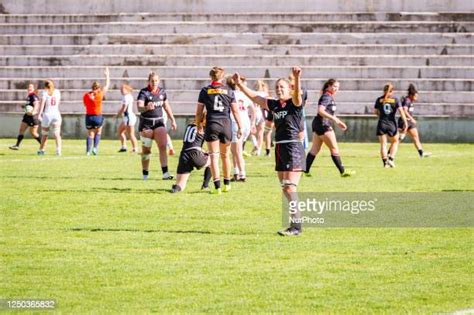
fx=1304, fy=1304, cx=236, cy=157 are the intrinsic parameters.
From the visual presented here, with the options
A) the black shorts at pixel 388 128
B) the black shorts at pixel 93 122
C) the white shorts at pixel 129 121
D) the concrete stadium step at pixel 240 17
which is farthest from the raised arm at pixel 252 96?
the concrete stadium step at pixel 240 17

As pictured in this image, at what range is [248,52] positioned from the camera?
4588cm

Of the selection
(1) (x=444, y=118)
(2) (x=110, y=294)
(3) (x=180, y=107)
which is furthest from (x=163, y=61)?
(2) (x=110, y=294)

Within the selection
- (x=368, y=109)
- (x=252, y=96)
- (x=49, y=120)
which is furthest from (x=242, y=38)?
(x=252, y=96)

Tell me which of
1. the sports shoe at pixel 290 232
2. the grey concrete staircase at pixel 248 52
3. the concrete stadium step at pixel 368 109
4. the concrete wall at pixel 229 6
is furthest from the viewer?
the concrete wall at pixel 229 6

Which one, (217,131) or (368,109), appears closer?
(217,131)

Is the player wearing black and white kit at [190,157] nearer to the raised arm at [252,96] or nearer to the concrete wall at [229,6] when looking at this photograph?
→ the raised arm at [252,96]

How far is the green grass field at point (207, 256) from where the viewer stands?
33.6 feet

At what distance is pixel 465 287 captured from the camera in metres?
10.9

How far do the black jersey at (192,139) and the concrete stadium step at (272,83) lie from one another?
22583mm

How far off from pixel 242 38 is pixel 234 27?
34.5 inches

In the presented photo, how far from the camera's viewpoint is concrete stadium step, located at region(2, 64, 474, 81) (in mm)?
43594

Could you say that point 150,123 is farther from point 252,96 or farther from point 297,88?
point 297,88

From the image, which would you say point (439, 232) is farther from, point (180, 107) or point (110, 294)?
point (180, 107)

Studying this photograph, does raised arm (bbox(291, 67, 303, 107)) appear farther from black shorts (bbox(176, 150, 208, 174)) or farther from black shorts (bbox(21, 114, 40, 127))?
black shorts (bbox(21, 114, 40, 127))
